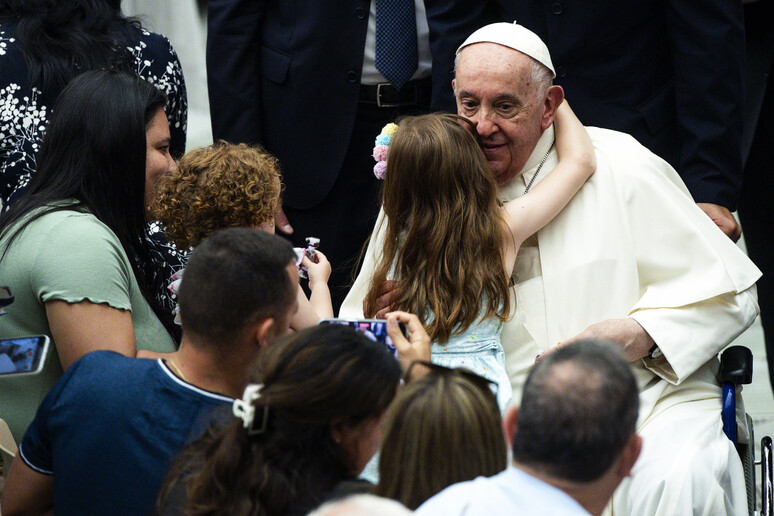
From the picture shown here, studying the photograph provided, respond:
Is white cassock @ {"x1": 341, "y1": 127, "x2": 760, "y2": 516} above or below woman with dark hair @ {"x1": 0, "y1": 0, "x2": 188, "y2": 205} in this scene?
below

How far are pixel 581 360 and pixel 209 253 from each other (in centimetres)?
96

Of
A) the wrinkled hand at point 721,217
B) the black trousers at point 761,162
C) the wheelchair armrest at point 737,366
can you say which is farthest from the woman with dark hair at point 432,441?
the black trousers at point 761,162

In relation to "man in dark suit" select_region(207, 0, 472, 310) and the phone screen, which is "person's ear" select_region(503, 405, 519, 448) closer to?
the phone screen

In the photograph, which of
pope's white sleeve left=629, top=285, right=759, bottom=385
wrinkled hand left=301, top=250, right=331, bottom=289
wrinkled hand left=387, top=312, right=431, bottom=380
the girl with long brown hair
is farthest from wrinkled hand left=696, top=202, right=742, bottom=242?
wrinkled hand left=387, top=312, right=431, bottom=380

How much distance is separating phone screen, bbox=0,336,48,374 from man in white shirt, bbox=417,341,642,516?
3.19 feet

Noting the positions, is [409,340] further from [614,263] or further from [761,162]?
[761,162]

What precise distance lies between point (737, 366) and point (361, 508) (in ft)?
7.60

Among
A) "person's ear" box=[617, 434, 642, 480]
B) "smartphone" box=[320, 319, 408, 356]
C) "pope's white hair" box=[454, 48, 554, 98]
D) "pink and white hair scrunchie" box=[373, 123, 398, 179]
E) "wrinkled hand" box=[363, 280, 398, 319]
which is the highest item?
"pope's white hair" box=[454, 48, 554, 98]

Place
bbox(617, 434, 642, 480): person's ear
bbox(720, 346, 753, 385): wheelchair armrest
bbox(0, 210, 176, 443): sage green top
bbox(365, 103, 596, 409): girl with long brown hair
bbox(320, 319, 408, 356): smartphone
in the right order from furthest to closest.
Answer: bbox(720, 346, 753, 385): wheelchair armrest, bbox(365, 103, 596, 409): girl with long brown hair, bbox(0, 210, 176, 443): sage green top, bbox(320, 319, 408, 356): smartphone, bbox(617, 434, 642, 480): person's ear

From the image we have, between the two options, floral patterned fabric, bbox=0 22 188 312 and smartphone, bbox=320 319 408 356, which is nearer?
smartphone, bbox=320 319 408 356

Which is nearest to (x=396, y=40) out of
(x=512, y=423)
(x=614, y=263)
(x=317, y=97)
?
(x=317, y=97)

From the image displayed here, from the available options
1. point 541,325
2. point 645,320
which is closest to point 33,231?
point 541,325

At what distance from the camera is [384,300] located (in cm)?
343

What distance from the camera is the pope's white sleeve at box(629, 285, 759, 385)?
139 inches
